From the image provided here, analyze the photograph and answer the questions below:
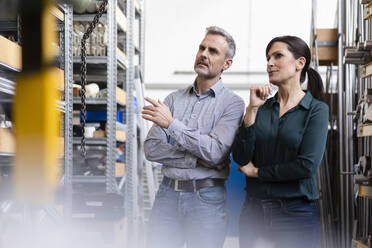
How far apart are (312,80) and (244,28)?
6.82 m

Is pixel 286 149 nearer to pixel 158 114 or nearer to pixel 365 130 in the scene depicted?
pixel 158 114

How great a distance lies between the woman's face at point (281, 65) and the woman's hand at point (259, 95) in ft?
0.15

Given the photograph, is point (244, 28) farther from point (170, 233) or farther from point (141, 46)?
point (170, 233)

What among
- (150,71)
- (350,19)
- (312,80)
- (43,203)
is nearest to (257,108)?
(312,80)

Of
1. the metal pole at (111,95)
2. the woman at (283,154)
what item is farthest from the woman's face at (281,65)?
the metal pole at (111,95)

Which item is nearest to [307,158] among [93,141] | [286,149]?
[286,149]

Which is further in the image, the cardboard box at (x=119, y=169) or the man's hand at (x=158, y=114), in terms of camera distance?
the cardboard box at (x=119, y=169)

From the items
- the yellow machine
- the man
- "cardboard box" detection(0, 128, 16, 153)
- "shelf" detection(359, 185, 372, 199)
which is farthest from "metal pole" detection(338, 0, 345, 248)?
the yellow machine

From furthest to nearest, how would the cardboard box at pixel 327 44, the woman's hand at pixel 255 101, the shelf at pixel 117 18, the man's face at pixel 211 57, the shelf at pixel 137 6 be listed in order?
the shelf at pixel 137 6 → the cardboard box at pixel 327 44 → the shelf at pixel 117 18 → the man's face at pixel 211 57 → the woman's hand at pixel 255 101

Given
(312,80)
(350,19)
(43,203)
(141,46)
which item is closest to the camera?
(43,203)

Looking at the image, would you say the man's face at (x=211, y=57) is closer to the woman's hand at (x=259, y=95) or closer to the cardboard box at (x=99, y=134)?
the woman's hand at (x=259, y=95)

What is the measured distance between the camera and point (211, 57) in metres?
1.85

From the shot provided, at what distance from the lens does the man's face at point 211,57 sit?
72.7 inches

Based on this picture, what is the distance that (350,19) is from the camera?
11.5ft
